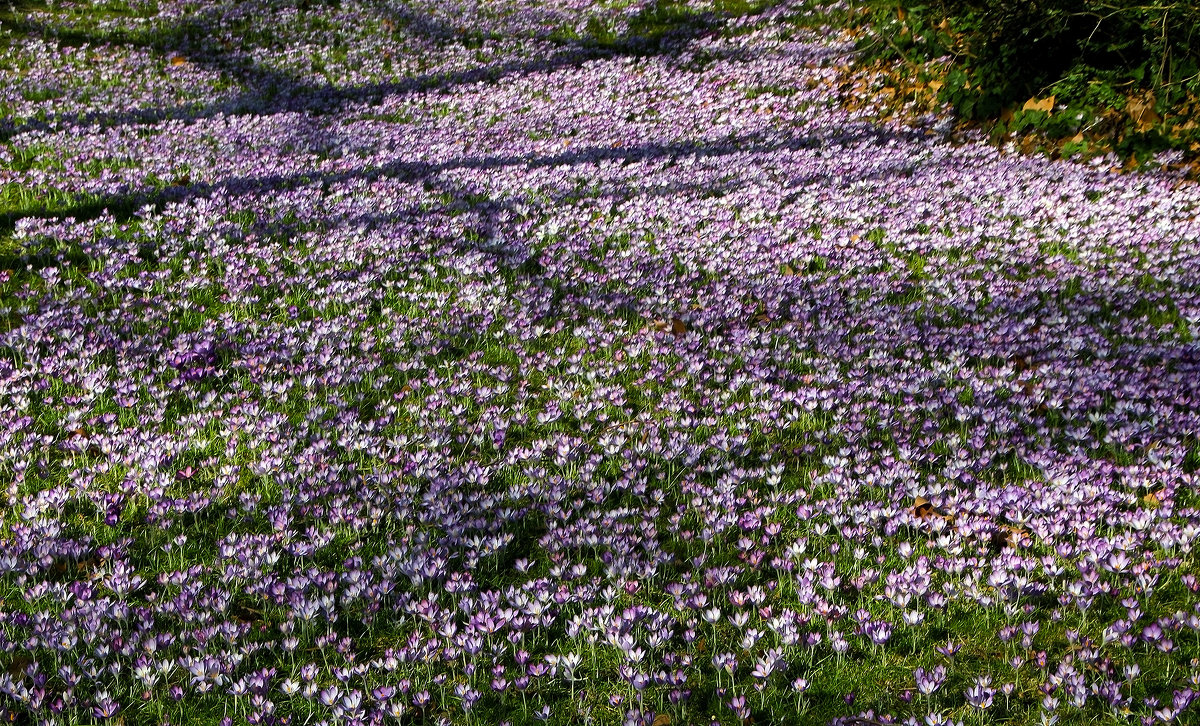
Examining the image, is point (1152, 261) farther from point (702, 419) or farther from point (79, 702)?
point (79, 702)

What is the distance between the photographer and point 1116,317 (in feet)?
20.1

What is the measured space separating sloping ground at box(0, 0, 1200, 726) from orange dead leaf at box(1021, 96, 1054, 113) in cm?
71

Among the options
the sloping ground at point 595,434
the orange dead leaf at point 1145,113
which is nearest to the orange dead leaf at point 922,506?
the sloping ground at point 595,434

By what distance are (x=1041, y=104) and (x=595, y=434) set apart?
308 inches

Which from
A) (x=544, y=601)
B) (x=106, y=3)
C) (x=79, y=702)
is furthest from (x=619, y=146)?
(x=106, y=3)

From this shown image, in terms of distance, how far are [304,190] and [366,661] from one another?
261 inches

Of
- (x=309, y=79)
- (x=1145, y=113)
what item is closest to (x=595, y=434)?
(x=1145, y=113)

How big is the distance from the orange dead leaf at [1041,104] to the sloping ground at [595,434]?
71 cm

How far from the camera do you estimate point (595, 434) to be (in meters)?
Result: 5.01

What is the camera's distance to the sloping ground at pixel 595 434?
3.24m

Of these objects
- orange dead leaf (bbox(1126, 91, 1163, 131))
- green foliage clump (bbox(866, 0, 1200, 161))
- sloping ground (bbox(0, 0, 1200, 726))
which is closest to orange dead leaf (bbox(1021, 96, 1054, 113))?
green foliage clump (bbox(866, 0, 1200, 161))

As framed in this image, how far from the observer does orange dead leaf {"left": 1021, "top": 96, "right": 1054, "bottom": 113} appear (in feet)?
32.7

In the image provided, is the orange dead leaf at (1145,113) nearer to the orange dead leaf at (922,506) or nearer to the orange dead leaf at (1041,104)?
the orange dead leaf at (1041,104)

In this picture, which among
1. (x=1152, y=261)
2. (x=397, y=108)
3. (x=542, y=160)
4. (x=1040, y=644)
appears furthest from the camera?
(x=397, y=108)
